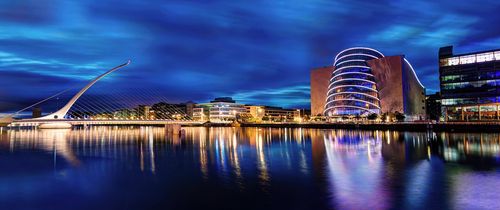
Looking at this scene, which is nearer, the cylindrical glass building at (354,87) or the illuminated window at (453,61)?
the illuminated window at (453,61)

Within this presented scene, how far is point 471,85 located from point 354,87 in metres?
27.9

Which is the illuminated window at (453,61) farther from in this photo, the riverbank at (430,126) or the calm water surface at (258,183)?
the calm water surface at (258,183)

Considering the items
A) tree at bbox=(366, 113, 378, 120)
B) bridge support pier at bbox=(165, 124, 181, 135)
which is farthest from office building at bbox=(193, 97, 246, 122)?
bridge support pier at bbox=(165, 124, 181, 135)

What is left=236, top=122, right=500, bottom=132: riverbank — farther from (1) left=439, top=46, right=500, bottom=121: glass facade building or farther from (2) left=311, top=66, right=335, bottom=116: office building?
(2) left=311, top=66, right=335, bottom=116: office building

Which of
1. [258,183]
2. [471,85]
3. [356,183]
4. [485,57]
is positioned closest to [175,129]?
[258,183]

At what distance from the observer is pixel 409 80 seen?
9750 centimetres

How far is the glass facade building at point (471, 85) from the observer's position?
66688 millimetres

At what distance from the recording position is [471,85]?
6950cm

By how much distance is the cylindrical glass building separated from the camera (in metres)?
91.3

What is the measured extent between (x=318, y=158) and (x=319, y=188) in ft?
29.3

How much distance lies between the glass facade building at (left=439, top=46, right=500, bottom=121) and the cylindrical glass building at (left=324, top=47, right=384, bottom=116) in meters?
19.6

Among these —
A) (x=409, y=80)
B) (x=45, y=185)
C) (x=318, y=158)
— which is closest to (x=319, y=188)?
(x=318, y=158)

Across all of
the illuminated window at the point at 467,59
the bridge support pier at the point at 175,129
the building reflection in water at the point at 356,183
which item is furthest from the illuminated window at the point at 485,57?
the building reflection in water at the point at 356,183

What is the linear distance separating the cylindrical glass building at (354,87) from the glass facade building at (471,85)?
19616mm
